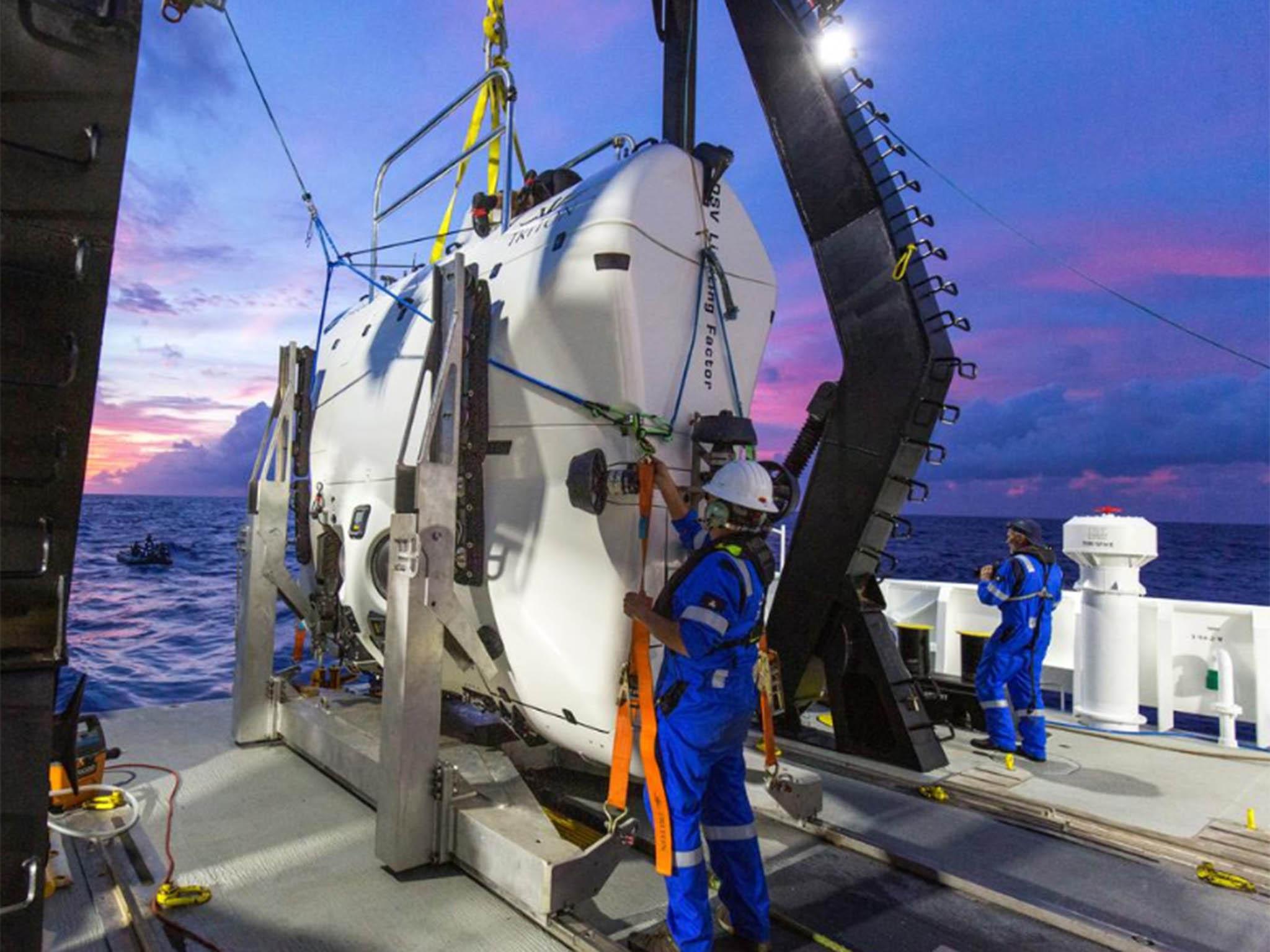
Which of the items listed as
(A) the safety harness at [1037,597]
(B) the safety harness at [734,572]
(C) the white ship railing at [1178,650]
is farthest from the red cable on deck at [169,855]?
(C) the white ship railing at [1178,650]

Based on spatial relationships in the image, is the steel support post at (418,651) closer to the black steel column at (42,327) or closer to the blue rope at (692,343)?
the blue rope at (692,343)

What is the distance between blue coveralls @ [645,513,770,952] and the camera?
111 inches

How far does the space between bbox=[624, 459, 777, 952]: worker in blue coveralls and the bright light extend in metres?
3.74

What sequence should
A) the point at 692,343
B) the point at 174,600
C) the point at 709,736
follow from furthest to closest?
the point at 174,600 → the point at 692,343 → the point at 709,736

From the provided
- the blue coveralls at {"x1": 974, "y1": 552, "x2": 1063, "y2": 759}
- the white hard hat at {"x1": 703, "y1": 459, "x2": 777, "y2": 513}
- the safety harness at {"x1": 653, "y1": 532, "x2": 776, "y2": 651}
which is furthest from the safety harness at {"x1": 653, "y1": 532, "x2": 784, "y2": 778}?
the blue coveralls at {"x1": 974, "y1": 552, "x2": 1063, "y2": 759}

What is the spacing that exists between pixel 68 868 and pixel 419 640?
184cm

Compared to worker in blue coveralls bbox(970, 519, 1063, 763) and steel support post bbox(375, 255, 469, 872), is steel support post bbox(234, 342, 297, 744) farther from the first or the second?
worker in blue coveralls bbox(970, 519, 1063, 763)

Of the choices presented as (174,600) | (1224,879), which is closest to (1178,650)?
(1224,879)

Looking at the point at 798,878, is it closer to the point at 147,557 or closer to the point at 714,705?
the point at 714,705

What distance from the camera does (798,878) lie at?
3.56m

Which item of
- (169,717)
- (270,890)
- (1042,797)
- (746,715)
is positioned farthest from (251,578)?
(1042,797)

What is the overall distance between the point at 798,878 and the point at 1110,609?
4084 millimetres

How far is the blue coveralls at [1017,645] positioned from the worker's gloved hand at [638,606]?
3.82 m

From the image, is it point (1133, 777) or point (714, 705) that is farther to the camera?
point (1133, 777)
